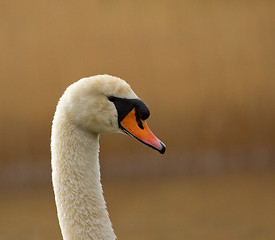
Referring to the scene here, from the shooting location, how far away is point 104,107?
192cm

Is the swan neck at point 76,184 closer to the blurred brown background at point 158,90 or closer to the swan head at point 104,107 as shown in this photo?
the swan head at point 104,107

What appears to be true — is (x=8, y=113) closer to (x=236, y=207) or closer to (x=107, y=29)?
(x=107, y=29)

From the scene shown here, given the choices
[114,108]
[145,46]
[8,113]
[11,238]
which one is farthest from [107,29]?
[114,108]

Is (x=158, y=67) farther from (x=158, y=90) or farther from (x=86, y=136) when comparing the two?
(x=86, y=136)

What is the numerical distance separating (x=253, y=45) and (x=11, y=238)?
13.8ft

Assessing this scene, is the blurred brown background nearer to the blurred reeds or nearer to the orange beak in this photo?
the blurred reeds

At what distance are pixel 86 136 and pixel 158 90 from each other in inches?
245

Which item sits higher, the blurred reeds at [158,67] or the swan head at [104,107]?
the blurred reeds at [158,67]

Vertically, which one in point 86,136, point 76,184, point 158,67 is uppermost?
point 158,67

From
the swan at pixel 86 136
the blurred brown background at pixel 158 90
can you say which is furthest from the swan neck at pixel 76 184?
the blurred brown background at pixel 158 90

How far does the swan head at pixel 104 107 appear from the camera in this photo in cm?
189

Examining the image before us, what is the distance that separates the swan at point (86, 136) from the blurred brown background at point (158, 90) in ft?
15.8

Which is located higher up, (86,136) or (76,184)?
(86,136)

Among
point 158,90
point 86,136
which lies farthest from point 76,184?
point 158,90
